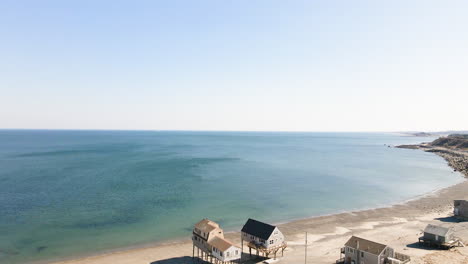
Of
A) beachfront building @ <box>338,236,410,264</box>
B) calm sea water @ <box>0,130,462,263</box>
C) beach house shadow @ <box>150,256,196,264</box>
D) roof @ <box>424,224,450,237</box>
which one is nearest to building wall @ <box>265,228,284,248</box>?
beachfront building @ <box>338,236,410,264</box>

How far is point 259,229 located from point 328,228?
2182 centimetres

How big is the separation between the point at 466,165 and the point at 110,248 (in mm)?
156892

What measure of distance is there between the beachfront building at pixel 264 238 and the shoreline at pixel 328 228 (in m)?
2.37

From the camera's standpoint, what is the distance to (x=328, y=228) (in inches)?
2256

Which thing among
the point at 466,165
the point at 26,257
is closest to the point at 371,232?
the point at 26,257

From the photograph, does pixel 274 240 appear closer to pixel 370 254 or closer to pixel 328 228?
pixel 370 254

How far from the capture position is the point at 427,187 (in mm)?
94938

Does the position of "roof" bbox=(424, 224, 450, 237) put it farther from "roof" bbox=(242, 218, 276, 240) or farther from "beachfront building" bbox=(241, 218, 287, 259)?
"roof" bbox=(242, 218, 276, 240)

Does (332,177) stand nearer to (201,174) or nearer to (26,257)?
(201,174)

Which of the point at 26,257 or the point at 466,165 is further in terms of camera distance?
the point at 466,165

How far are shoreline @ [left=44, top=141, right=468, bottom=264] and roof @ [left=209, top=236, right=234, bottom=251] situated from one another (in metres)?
6.14

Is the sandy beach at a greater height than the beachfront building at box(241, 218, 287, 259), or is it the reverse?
the beachfront building at box(241, 218, 287, 259)

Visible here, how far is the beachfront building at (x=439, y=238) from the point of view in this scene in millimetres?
43562

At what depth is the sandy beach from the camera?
42.2m
